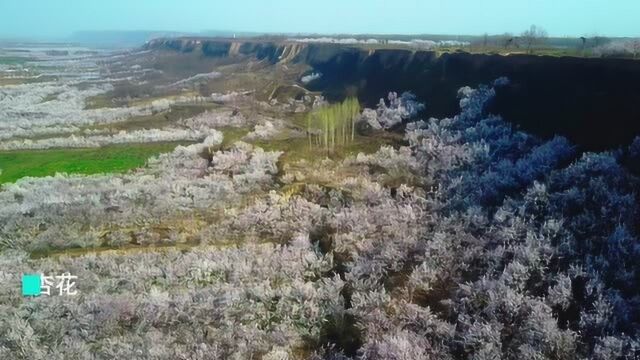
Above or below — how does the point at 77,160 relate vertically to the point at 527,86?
below

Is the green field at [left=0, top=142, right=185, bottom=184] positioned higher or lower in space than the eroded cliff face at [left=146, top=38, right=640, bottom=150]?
lower

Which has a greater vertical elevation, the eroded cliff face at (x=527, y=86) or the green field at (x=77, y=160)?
the eroded cliff face at (x=527, y=86)

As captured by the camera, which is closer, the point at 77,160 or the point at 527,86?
the point at 527,86

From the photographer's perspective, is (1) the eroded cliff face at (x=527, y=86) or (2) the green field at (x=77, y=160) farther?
(2) the green field at (x=77, y=160)

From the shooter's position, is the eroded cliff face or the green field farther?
the green field

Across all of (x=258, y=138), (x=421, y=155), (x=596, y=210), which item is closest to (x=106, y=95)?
(x=258, y=138)
